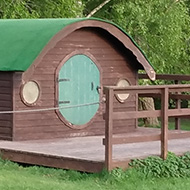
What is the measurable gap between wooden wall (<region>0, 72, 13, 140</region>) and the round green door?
105 centimetres

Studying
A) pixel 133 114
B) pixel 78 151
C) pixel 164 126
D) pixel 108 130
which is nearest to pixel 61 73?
pixel 78 151

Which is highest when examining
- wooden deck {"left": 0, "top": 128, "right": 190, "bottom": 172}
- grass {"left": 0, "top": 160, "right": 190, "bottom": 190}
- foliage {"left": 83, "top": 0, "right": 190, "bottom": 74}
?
foliage {"left": 83, "top": 0, "right": 190, "bottom": 74}

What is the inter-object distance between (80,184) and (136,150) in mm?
2146

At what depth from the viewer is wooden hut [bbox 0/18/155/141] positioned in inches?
566

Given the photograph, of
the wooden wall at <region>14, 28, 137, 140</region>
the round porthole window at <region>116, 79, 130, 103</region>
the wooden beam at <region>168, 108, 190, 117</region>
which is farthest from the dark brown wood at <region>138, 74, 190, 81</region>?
the wooden beam at <region>168, 108, 190, 117</region>

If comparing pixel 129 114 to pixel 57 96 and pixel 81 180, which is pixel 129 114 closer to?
pixel 81 180

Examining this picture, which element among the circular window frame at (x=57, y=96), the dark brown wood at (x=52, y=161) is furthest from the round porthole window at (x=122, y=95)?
the dark brown wood at (x=52, y=161)

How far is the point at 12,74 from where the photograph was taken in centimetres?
1439

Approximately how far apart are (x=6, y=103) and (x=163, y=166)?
3.71 m

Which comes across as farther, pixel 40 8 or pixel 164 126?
pixel 40 8

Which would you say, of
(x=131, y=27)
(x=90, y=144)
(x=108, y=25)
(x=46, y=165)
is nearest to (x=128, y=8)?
(x=131, y=27)

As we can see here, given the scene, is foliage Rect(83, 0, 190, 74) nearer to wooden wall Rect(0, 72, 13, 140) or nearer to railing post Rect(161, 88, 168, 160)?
wooden wall Rect(0, 72, 13, 140)

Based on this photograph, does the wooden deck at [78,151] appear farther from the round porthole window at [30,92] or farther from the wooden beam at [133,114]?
the round porthole window at [30,92]

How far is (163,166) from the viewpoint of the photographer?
12.2 m
